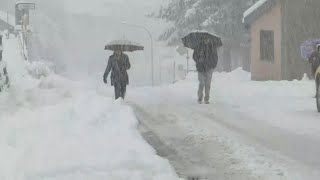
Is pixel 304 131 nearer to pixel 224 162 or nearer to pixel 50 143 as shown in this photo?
pixel 224 162

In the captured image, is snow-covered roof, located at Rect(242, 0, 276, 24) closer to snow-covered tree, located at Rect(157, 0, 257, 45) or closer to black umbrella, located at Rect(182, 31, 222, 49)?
black umbrella, located at Rect(182, 31, 222, 49)

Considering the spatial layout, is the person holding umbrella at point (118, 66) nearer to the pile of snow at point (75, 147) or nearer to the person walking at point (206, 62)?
the person walking at point (206, 62)

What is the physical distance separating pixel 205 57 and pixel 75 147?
8.78m

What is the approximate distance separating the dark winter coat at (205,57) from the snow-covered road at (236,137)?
38.8 inches

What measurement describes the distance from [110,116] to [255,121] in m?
3.06

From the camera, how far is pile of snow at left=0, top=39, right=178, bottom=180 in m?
6.17

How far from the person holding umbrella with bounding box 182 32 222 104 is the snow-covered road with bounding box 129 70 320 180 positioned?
63cm

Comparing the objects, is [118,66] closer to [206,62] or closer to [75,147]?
[206,62]

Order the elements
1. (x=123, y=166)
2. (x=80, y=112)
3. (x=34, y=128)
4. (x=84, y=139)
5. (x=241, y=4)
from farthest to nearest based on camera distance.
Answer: (x=241, y=4) < (x=80, y=112) < (x=34, y=128) < (x=84, y=139) < (x=123, y=166)

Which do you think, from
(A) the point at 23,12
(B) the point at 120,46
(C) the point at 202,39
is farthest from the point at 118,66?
(A) the point at 23,12

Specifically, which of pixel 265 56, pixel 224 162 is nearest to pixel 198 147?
pixel 224 162

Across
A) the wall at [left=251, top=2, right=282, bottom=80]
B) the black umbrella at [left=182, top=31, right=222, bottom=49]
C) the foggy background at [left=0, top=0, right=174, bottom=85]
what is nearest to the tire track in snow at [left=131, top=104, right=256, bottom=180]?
the black umbrella at [left=182, top=31, right=222, bottom=49]

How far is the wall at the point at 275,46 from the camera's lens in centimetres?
2556

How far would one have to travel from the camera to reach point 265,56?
1105 inches
